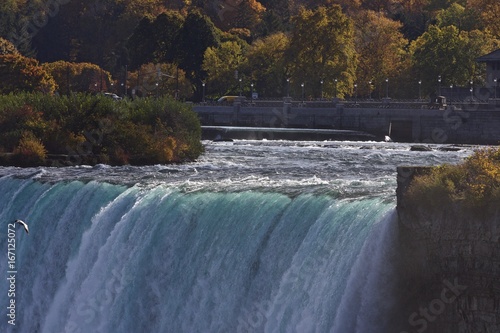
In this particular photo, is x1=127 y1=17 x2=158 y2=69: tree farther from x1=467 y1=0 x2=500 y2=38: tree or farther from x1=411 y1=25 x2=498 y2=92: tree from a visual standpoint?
x1=467 y1=0 x2=500 y2=38: tree

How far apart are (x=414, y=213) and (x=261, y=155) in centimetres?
4061

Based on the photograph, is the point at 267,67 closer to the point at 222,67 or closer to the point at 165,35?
the point at 222,67

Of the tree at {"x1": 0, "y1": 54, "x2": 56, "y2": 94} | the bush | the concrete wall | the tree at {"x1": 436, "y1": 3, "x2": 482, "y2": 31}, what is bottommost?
the concrete wall

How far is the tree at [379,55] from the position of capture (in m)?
136

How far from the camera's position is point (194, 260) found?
125 ft

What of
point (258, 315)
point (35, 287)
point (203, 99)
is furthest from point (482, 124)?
point (258, 315)

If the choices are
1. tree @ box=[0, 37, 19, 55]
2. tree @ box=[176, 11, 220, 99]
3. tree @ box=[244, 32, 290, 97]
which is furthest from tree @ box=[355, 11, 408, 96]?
tree @ box=[0, 37, 19, 55]

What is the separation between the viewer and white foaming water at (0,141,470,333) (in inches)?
1267

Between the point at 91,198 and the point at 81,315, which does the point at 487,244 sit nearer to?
the point at 81,315

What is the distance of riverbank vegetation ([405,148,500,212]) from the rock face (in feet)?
0.65

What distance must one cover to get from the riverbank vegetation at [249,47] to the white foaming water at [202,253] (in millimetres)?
74482

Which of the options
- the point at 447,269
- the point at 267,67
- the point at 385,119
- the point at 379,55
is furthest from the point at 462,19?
the point at 447,269

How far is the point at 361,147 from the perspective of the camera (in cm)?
8050

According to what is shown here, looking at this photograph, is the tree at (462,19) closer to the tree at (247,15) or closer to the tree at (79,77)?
the tree at (247,15)
